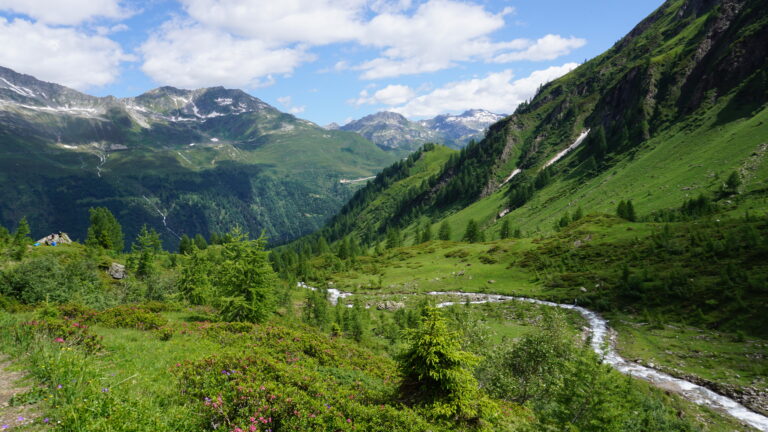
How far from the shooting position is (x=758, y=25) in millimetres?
130500

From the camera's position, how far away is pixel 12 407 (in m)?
10.2

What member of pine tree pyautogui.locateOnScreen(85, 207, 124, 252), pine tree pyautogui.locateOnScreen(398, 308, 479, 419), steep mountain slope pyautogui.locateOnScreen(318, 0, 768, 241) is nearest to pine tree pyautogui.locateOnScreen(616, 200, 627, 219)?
steep mountain slope pyautogui.locateOnScreen(318, 0, 768, 241)

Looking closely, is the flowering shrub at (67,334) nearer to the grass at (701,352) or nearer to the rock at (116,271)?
the grass at (701,352)

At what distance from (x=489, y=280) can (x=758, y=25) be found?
156 meters

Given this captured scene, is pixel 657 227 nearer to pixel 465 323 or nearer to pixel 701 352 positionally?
pixel 701 352

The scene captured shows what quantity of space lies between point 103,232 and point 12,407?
394ft

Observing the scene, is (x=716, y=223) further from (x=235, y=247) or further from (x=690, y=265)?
(x=235, y=247)

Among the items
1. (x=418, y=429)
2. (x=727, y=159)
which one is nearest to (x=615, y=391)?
(x=418, y=429)

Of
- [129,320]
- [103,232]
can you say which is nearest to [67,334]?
[129,320]

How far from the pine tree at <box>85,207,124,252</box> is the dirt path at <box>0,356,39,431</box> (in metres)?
110

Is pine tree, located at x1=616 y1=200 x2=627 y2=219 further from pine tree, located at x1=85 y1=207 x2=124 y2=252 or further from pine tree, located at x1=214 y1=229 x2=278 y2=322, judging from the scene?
pine tree, located at x1=85 y1=207 x2=124 y2=252

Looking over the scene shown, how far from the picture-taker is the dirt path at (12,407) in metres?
9.44

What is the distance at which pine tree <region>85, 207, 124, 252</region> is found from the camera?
10294 cm

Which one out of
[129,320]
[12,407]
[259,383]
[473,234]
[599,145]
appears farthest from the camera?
[599,145]
